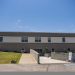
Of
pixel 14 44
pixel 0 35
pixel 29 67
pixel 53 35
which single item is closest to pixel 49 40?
pixel 53 35

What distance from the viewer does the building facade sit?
152 ft

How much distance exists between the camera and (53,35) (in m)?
47.6

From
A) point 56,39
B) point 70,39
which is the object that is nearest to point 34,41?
point 56,39

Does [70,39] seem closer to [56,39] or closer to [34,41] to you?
[56,39]

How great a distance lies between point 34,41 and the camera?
154 ft

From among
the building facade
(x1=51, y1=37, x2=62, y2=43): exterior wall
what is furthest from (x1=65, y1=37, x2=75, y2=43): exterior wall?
(x1=51, y1=37, x2=62, y2=43): exterior wall

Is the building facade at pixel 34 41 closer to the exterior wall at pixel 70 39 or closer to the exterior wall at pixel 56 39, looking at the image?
the exterior wall at pixel 56 39

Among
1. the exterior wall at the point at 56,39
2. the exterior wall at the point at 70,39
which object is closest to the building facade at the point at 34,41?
the exterior wall at the point at 56,39

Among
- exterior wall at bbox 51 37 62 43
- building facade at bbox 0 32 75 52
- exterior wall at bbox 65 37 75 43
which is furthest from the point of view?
exterior wall at bbox 65 37 75 43

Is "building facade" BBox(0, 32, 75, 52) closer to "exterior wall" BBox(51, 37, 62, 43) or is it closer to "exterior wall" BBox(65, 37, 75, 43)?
"exterior wall" BBox(51, 37, 62, 43)

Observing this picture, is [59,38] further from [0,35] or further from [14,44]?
[0,35]

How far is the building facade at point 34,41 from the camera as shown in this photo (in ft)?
152

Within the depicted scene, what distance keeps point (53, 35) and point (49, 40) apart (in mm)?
1496

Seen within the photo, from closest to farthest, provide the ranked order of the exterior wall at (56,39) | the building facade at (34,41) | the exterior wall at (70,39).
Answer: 1. the building facade at (34,41)
2. the exterior wall at (56,39)
3. the exterior wall at (70,39)
